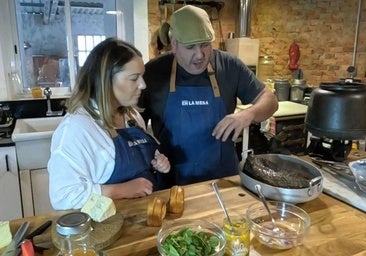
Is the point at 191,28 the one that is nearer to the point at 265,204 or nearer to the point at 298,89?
the point at 265,204

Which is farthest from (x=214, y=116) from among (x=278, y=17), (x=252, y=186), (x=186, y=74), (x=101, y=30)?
(x=278, y=17)

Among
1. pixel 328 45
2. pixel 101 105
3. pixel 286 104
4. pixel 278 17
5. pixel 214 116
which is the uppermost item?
pixel 278 17

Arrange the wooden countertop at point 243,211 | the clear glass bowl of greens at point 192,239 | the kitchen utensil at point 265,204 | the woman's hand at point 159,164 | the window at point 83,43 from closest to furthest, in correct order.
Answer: the clear glass bowl of greens at point 192,239 → the wooden countertop at point 243,211 → the kitchen utensil at point 265,204 → the woman's hand at point 159,164 → the window at point 83,43

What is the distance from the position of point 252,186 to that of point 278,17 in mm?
3081

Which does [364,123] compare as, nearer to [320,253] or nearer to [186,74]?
[320,253]

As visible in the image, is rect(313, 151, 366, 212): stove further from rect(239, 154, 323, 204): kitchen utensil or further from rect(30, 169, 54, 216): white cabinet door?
rect(30, 169, 54, 216): white cabinet door

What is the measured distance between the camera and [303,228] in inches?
34.3

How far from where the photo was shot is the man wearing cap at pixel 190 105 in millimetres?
1458

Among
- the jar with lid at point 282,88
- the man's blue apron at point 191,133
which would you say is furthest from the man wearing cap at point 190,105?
the jar with lid at point 282,88

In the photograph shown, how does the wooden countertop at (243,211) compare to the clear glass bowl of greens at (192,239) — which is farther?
the wooden countertop at (243,211)

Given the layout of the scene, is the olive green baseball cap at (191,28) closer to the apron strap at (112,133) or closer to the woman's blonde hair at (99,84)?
the woman's blonde hair at (99,84)

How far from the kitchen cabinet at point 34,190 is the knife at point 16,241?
4.50ft

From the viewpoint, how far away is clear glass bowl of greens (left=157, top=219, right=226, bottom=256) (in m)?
0.71

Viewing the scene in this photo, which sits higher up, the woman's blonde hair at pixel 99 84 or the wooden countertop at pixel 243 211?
the woman's blonde hair at pixel 99 84
